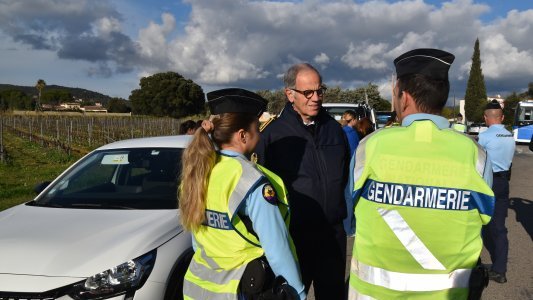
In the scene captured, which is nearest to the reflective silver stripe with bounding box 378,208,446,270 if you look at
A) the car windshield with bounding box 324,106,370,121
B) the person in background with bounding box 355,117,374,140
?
the person in background with bounding box 355,117,374,140

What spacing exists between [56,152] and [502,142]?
680 inches

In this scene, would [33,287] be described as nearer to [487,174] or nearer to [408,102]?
[408,102]

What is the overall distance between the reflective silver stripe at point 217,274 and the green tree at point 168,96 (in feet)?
246

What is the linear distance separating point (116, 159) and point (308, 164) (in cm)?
235

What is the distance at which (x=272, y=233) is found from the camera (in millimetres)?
1988

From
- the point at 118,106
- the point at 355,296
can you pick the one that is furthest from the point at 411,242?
the point at 118,106

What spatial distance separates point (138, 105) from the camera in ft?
268

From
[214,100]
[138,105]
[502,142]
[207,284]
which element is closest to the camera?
[207,284]

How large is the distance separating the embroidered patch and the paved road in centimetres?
281

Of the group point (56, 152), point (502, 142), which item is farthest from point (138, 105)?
point (502, 142)

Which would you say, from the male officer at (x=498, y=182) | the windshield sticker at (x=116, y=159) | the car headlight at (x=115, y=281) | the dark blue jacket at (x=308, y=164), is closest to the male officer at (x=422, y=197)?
the dark blue jacket at (x=308, y=164)

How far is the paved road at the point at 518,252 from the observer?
4.70 metres

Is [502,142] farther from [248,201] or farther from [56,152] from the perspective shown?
[56,152]

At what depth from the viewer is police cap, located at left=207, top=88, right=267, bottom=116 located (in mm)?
2303
